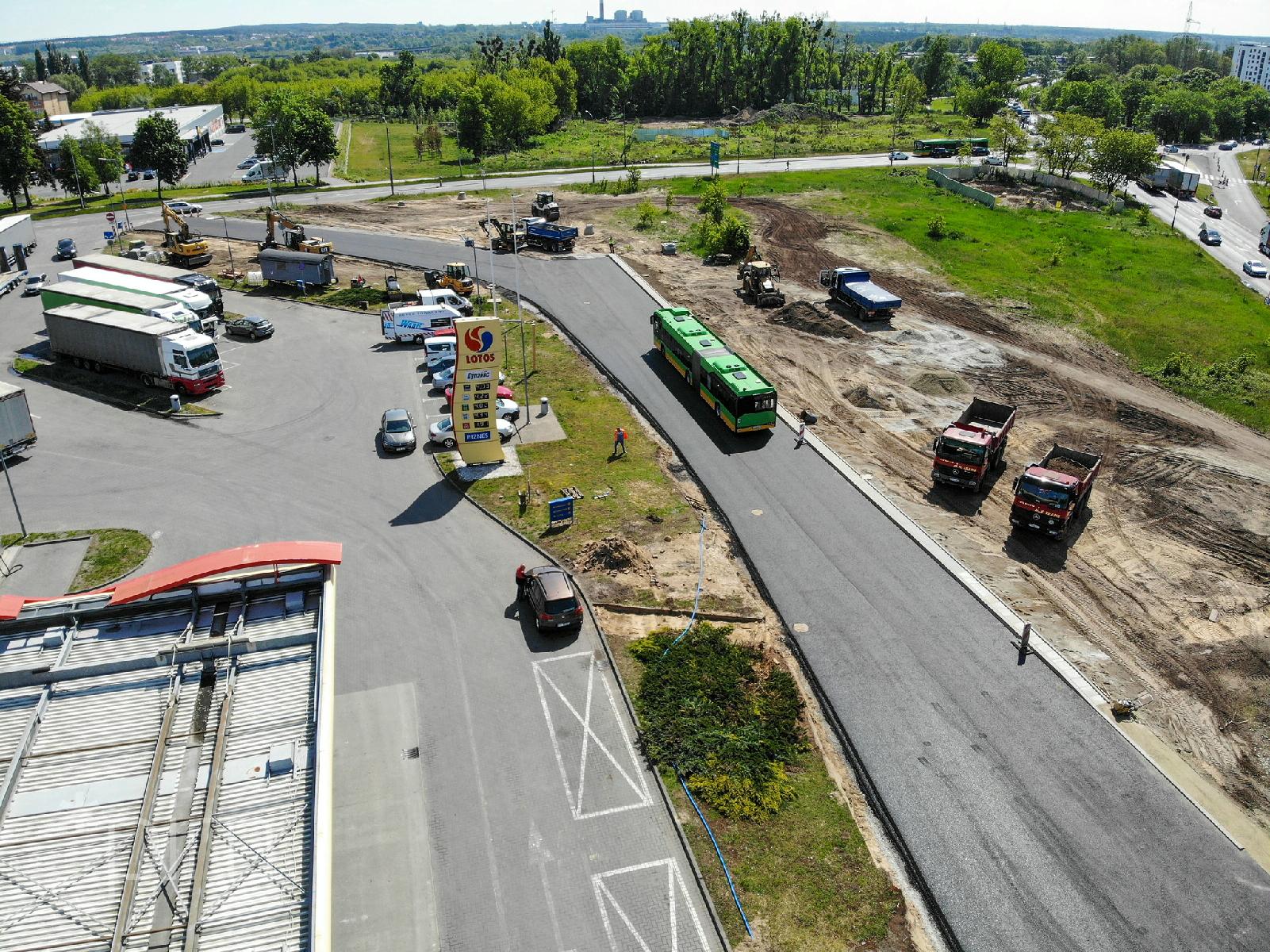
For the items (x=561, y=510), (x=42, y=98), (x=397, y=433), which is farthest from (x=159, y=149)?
(x=42, y=98)

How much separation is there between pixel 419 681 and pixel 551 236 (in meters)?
57.0

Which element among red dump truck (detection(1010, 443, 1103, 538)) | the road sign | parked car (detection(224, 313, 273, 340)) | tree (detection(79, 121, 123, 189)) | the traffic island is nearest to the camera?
red dump truck (detection(1010, 443, 1103, 538))

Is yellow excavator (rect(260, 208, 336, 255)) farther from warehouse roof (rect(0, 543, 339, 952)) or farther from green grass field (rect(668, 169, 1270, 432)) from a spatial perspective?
warehouse roof (rect(0, 543, 339, 952))

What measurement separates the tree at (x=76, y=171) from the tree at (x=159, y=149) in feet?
17.4

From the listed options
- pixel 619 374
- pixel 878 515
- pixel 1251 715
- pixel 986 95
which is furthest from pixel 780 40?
pixel 1251 715

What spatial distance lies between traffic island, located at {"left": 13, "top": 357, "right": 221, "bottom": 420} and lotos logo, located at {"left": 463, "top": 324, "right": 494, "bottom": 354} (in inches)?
739

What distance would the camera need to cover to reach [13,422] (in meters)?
42.2

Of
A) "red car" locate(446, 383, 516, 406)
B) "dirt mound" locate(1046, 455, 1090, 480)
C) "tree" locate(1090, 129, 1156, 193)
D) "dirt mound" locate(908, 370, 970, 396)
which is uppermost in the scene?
"tree" locate(1090, 129, 1156, 193)

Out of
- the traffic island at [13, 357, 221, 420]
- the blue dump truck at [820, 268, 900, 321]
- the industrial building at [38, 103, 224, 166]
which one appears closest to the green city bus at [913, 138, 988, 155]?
the blue dump truck at [820, 268, 900, 321]

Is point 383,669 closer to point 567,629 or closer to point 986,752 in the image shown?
point 567,629

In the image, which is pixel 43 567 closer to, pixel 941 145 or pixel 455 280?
pixel 455 280

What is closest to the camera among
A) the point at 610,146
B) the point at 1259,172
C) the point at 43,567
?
the point at 43,567

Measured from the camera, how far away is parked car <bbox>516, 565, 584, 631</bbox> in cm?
2944

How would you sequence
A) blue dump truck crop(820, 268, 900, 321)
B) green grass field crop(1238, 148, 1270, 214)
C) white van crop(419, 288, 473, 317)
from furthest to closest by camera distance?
green grass field crop(1238, 148, 1270, 214) < blue dump truck crop(820, 268, 900, 321) < white van crop(419, 288, 473, 317)
